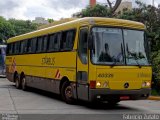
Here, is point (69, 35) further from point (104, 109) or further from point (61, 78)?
point (104, 109)

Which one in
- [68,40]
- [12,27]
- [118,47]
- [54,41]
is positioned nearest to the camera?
[118,47]

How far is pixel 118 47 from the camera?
1460 centimetres

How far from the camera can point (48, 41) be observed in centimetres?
1859

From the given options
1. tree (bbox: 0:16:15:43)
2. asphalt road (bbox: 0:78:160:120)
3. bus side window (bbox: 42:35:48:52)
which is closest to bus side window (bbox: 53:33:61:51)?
bus side window (bbox: 42:35:48:52)

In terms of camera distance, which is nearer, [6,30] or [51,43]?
[51,43]

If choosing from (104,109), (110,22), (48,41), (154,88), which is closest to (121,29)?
(110,22)

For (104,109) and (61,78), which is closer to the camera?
(104,109)

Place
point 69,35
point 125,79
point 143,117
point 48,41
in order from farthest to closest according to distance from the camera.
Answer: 1. point 48,41
2. point 69,35
3. point 125,79
4. point 143,117

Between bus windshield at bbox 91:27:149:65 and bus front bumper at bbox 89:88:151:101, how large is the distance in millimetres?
939

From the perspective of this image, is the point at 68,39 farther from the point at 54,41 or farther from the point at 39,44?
the point at 39,44

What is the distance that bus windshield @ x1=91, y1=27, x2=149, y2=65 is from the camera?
Result: 46.8 feet

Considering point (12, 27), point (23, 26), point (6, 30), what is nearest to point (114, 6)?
point (6, 30)

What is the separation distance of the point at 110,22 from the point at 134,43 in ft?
3.67

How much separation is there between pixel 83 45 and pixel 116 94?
2.07m
